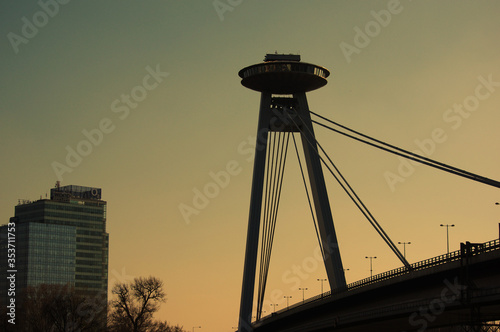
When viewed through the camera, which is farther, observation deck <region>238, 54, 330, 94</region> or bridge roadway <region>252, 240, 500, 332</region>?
observation deck <region>238, 54, 330, 94</region>

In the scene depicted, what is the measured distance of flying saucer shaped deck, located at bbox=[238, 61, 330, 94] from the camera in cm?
10112

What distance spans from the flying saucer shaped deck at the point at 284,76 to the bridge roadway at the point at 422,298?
19.8 m

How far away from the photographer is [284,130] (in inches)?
3957

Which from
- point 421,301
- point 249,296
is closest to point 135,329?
point 249,296

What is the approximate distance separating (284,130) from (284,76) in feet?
15.9

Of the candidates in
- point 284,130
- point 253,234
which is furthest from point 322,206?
point 284,130

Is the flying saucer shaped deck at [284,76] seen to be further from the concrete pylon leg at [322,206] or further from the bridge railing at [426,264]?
the bridge railing at [426,264]

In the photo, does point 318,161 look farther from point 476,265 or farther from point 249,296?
Answer: point 476,265

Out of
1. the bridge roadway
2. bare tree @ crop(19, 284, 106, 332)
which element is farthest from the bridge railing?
bare tree @ crop(19, 284, 106, 332)

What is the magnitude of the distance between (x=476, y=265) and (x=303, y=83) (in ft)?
143

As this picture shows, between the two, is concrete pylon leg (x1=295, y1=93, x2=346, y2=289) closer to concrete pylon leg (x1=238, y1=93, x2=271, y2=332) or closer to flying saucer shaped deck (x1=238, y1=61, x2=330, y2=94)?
flying saucer shaped deck (x1=238, y1=61, x2=330, y2=94)

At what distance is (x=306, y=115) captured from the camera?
100000 mm

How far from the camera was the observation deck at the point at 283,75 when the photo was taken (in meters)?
101

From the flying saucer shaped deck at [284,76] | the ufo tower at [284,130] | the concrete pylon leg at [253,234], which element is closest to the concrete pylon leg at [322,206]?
the ufo tower at [284,130]
